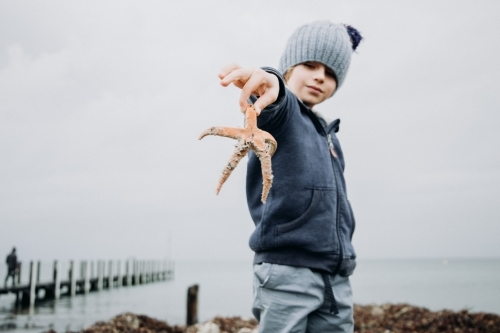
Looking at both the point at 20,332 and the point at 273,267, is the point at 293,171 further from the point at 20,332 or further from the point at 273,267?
the point at 20,332

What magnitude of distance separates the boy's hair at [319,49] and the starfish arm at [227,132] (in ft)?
5.32

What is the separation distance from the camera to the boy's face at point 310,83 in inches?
110

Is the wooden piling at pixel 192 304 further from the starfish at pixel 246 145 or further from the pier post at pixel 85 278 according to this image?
the pier post at pixel 85 278

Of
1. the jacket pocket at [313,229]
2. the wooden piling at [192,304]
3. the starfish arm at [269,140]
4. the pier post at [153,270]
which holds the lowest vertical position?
the pier post at [153,270]

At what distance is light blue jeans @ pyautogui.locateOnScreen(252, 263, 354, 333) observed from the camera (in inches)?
88.9

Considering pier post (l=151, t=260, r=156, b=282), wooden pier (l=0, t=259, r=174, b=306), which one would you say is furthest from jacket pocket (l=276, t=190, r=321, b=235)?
pier post (l=151, t=260, r=156, b=282)

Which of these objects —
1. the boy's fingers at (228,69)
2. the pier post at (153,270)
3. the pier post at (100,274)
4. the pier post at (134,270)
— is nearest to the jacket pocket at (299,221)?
the boy's fingers at (228,69)

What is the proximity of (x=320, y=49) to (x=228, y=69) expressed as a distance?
1439 mm

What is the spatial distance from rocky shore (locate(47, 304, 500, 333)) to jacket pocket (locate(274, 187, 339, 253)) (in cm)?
493

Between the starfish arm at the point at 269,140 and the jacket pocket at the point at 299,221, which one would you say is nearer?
the starfish arm at the point at 269,140

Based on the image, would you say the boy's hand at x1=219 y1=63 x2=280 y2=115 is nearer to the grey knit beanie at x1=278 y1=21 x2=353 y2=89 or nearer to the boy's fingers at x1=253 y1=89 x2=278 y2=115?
the boy's fingers at x1=253 y1=89 x2=278 y2=115

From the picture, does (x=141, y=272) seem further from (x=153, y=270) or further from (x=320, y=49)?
(x=320, y=49)

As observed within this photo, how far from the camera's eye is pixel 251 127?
1.46 metres

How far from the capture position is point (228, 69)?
1675 mm
